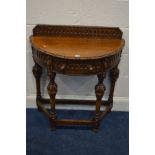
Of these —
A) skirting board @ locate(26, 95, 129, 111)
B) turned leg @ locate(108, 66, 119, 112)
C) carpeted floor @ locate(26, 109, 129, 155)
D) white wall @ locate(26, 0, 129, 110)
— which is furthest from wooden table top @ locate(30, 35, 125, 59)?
carpeted floor @ locate(26, 109, 129, 155)

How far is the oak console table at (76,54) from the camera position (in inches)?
80.7

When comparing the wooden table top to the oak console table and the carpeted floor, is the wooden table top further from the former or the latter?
the carpeted floor

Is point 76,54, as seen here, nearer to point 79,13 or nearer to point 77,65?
point 77,65

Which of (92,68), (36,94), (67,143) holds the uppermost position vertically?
(92,68)

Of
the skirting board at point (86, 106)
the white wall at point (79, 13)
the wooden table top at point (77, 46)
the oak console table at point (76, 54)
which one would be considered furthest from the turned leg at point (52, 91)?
the white wall at point (79, 13)

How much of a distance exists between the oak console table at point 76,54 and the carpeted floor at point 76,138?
7 centimetres

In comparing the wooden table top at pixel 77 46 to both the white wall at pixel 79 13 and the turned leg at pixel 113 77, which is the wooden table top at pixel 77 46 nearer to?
the white wall at pixel 79 13

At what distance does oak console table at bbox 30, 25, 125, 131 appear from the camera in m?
2.05

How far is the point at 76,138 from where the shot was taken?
231cm

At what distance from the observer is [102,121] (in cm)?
252
